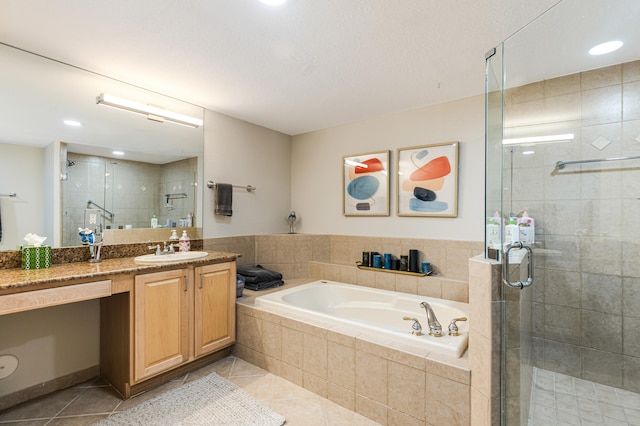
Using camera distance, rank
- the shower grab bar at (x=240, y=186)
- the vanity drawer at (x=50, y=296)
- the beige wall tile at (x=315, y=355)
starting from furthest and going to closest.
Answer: the shower grab bar at (x=240, y=186) < the beige wall tile at (x=315, y=355) < the vanity drawer at (x=50, y=296)

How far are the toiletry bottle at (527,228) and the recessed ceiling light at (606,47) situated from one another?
1087mm

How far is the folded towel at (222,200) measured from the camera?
3.09 m

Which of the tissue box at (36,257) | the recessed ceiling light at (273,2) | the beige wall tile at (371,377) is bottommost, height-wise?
the beige wall tile at (371,377)

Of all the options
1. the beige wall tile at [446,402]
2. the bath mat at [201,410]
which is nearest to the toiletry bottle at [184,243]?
the bath mat at [201,410]

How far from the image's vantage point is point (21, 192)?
196cm

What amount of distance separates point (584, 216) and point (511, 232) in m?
0.75

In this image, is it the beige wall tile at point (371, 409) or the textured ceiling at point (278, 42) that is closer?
the textured ceiling at point (278, 42)

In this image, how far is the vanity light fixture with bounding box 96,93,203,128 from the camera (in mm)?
2309

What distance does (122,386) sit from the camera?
6.62ft

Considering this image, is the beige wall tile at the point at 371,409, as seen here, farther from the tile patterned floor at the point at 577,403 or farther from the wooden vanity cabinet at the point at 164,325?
the wooden vanity cabinet at the point at 164,325

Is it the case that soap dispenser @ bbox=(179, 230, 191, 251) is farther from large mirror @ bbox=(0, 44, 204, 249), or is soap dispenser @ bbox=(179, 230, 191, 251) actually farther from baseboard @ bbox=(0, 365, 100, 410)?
baseboard @ bbox=(0, 365, 100, 410)

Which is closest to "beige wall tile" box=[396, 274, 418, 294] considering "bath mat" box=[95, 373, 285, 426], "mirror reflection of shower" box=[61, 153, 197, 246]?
"bath mat" box=[95, 373, 285, 426]

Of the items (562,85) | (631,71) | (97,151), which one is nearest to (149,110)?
(97,151)

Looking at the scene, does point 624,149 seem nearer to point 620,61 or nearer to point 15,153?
point 620,61
